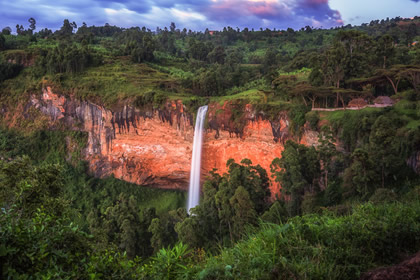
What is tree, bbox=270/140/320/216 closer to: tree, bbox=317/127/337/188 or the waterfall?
tree, bbox=317/127/337/188

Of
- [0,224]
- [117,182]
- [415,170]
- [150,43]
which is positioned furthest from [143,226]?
[150,43]

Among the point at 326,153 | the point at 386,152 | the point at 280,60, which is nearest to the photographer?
the point at 386,152

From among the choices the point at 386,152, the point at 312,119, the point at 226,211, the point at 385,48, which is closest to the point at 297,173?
the point at 226,211

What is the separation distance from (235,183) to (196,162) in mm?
9110

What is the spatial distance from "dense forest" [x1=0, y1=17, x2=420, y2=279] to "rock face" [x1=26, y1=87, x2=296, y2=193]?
2.42 feet

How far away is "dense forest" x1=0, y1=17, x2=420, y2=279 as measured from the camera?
3.57m

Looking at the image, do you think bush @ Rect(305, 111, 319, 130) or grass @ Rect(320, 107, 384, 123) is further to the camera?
bush @ Rect(305, 111, 319, 130)

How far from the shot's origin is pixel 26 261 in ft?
9.81

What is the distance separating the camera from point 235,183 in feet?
54.3

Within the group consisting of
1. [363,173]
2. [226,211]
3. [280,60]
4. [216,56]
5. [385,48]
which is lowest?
[226,211]

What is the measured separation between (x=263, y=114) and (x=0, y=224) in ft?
63.8

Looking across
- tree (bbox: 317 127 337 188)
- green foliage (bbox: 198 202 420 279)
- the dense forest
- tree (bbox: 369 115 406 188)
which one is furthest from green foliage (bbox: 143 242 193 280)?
tree (bbox: 317 127 337 188)

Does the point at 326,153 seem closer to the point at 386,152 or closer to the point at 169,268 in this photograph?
the point at 386,152

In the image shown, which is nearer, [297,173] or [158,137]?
[297,173]
